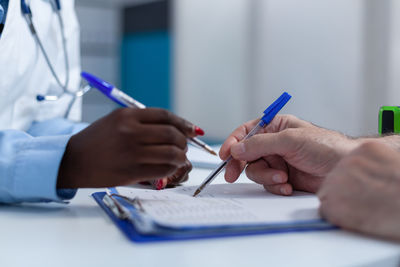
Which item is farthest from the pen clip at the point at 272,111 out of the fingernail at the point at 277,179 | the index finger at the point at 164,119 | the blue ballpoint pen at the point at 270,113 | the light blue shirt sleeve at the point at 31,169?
the light blue shirt sleeve at the point at 31,169

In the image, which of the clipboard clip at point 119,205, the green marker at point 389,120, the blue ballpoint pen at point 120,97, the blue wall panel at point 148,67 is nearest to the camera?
the clipboard clip at point 119,205

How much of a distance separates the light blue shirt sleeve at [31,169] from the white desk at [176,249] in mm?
61

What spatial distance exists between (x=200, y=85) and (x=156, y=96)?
3.66ft

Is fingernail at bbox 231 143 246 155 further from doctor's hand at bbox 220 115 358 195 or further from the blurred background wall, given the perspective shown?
the blurred background wall

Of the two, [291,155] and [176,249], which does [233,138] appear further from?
[176,249]

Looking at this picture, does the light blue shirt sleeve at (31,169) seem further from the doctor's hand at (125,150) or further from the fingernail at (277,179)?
the fingernail at (277,179)

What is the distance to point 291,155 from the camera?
64 centimetres

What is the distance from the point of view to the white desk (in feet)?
1.12

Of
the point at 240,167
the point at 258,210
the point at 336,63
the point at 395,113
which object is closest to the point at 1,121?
the point at 240,167

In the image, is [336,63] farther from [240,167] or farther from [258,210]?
[258,210]

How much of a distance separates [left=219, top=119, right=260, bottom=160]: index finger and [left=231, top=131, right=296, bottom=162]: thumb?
3 centimetres

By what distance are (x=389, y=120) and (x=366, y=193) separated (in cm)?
48

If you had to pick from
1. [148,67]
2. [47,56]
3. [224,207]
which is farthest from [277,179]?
[148,67]

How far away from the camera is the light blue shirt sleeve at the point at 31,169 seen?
1.65ft
